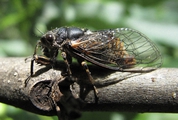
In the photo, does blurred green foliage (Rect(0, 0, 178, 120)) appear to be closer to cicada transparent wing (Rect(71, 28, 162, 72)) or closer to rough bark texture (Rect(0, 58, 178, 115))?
cicada transparent wing (Rect(71, 28, 162, 72))

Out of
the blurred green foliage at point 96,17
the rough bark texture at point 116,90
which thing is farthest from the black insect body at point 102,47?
the rough bark texture at point 116,90

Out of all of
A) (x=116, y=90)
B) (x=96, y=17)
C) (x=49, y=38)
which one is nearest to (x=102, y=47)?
(x=49, y=38)

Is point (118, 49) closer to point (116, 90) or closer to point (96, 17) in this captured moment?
point (96, 17)

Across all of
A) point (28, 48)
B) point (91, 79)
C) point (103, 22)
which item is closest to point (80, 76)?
point (91, 79)

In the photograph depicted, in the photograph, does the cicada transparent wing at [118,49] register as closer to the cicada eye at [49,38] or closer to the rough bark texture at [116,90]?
the cicada eye at [49,38]

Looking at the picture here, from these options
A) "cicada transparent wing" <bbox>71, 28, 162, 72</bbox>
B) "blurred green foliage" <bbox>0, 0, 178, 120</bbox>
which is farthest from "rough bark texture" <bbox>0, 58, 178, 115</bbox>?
"blurred green foliage" <bbox>0, 0, 178, 120</bbox>
